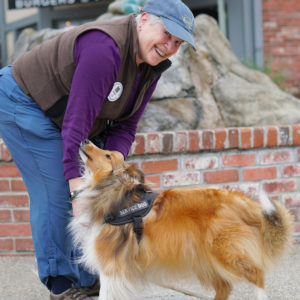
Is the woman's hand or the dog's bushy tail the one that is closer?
the woman's hand

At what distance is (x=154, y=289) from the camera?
3.10 metres

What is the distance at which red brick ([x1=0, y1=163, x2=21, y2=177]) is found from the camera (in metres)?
3.57

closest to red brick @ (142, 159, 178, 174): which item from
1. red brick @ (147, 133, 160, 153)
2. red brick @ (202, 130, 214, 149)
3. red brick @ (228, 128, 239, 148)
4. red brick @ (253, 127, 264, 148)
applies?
red brick @ (147, 133, 160, 153)

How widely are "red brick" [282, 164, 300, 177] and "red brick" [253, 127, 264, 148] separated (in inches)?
13.2

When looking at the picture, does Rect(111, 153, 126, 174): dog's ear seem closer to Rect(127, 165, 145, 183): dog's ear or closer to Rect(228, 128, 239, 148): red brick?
Rect(127, 165, 145, 183): dog's ear

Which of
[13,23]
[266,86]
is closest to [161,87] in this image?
[266,86]

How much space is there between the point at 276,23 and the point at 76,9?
354cm

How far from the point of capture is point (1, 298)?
297cm

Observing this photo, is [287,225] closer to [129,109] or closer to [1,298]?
[129,109]

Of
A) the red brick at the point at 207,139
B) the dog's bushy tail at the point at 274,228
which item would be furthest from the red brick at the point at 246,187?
the dog's bushy tail at the point at 274,228

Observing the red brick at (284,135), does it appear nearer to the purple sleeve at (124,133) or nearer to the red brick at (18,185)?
the purple sleeve at (124,133)

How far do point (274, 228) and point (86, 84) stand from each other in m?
1.38

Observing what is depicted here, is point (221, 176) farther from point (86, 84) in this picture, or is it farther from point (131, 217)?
point (86, 84)

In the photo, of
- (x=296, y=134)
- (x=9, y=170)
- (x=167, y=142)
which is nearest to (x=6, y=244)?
(x=9, y=170)
